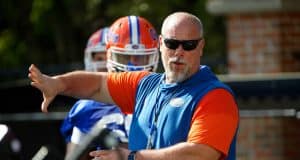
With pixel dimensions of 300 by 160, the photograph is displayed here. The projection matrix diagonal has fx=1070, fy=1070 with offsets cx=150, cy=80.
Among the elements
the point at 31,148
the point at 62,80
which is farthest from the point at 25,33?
the point at 62,80

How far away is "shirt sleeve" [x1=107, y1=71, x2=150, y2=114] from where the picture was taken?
588cm

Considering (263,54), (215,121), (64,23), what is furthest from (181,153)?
(64,23)

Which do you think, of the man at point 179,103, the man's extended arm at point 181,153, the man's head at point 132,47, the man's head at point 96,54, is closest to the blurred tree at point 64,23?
the man's head at point 96,54

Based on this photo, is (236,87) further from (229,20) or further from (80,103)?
(80,103)

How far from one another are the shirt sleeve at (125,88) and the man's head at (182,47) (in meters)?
0.45

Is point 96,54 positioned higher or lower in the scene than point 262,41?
higher

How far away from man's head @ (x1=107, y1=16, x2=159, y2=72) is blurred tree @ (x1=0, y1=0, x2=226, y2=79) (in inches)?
307

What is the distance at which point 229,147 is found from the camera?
5.23 m

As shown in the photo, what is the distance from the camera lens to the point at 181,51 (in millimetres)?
5371

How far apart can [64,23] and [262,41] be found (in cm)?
618

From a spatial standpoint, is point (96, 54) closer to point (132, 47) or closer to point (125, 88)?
point (132, 47)

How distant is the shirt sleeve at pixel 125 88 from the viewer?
19.3 ft

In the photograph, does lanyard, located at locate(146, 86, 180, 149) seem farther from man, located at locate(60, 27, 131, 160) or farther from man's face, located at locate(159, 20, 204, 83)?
man, located at locate(60, 27, 131, 160)

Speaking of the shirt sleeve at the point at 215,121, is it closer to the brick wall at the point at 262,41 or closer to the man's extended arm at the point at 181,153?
the man's extended arm at the point at 181,153
